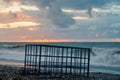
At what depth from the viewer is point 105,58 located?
180 ft

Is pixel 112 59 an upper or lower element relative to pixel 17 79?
lower

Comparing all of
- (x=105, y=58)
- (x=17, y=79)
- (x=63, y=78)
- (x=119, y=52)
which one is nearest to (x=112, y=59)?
(x=105, y=58)

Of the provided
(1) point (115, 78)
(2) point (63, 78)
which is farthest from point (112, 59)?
(2) point (63, 78)

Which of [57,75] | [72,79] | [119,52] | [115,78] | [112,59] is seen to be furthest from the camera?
[119,52]

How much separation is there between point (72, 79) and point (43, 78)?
200 centimetres

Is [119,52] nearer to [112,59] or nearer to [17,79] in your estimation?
[112,59]

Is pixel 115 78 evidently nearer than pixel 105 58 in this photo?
Yes

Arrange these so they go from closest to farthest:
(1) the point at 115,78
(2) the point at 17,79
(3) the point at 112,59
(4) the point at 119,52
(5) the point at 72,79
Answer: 1. (2) the point at 17,79
2. (5) the point at 72,79
3. (1) the point at 115,78
4. (3) the point at 112,59
5. (4) the point at 119,52

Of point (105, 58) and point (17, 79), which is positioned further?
point (105, 58)

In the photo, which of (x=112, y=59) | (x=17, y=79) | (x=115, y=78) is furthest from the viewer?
(x=112, y=59)

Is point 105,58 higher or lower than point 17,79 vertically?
lower

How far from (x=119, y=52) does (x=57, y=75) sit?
3553 cm

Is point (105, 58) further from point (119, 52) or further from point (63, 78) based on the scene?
point (63, 78)

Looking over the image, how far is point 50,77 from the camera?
25016 mm
